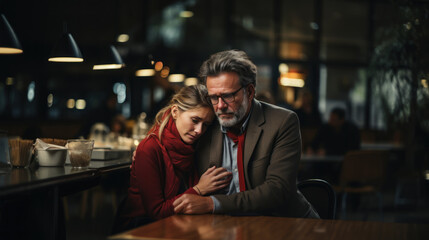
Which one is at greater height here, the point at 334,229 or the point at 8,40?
the point at 8,40

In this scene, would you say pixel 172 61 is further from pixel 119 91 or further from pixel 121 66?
pixel 121 66

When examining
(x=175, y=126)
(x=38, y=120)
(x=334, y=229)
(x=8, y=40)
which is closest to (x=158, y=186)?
(x=175, y=126)

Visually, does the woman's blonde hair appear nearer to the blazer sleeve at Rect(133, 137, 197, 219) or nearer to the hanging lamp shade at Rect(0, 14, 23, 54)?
the blazer sleeve at Rect(133, 137, 197, 219)

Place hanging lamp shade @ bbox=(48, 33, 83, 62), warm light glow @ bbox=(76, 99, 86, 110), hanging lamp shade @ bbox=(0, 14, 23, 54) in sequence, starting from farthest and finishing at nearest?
warm light glow @ bbox=(76, 99, 86, 110) → hanging lamp shade @ bbox=(48, 33, 83, 62) → hanging lamp shade @ bbox=(0, 14, 23, 54)

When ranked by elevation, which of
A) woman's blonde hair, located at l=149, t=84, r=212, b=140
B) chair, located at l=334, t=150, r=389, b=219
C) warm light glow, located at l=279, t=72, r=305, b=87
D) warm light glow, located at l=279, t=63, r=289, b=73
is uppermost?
warm light glow, located at l=279, t=63, r=289, b=73

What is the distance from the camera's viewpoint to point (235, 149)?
8.19ft

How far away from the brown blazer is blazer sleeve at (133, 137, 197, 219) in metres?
0.21

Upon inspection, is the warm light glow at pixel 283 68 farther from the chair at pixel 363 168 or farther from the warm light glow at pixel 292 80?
the chair at pixel 363 168

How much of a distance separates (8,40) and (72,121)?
7179 mm

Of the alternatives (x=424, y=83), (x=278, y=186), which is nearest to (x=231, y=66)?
(x=278, y=186)

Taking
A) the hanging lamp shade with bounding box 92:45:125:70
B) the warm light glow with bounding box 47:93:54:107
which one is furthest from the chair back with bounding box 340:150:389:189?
the warm light glow with bounding box 47:93:54:107

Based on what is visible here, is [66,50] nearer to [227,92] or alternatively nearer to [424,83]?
[227,92]

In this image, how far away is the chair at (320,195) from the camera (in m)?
2.77

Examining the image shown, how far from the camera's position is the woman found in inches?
92.0
